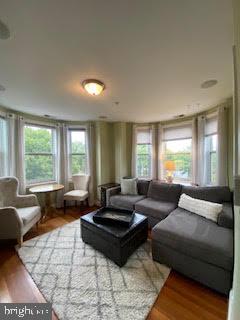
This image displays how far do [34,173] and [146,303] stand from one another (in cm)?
357

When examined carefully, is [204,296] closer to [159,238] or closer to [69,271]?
[159,238]

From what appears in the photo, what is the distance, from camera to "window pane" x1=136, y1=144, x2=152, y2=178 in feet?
14.9

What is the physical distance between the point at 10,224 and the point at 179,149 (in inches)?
153

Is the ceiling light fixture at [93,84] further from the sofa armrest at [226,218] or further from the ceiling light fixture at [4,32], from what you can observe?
the sofa armrest at [226,218]

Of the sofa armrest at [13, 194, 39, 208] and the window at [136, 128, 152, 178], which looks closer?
the sofa armrest at [13, 194, 39, 208]

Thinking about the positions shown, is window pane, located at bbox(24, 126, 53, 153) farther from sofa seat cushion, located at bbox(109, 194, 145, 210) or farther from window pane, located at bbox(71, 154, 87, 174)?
sofa seat cushion, located at bbox(109, 194, 145, 210)

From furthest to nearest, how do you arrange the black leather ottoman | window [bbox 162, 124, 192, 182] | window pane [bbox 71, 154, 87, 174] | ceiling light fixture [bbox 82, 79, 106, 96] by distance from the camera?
window pane [bbox 71, 154, 87, 174], window [bbox 162, 124, 192, 182], ceiling light fixture [bbox 82, 79, 106, 96], the black leather ottoman

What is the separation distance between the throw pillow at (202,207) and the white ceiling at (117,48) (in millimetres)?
1758

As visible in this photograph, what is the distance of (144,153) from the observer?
4562mm

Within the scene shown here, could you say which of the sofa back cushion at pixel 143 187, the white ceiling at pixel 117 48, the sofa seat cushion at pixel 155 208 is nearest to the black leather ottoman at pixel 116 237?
the sofa seat cushion at pixel 155 208

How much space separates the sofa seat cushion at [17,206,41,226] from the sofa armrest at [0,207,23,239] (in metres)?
0.12

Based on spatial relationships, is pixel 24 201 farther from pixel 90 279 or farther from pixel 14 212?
pixel 90 279

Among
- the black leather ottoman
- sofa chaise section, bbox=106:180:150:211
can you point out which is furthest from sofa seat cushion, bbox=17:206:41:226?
sofa chaise section, bbox=106:180:150:211

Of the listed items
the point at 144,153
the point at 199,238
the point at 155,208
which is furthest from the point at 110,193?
the point at 199,238
